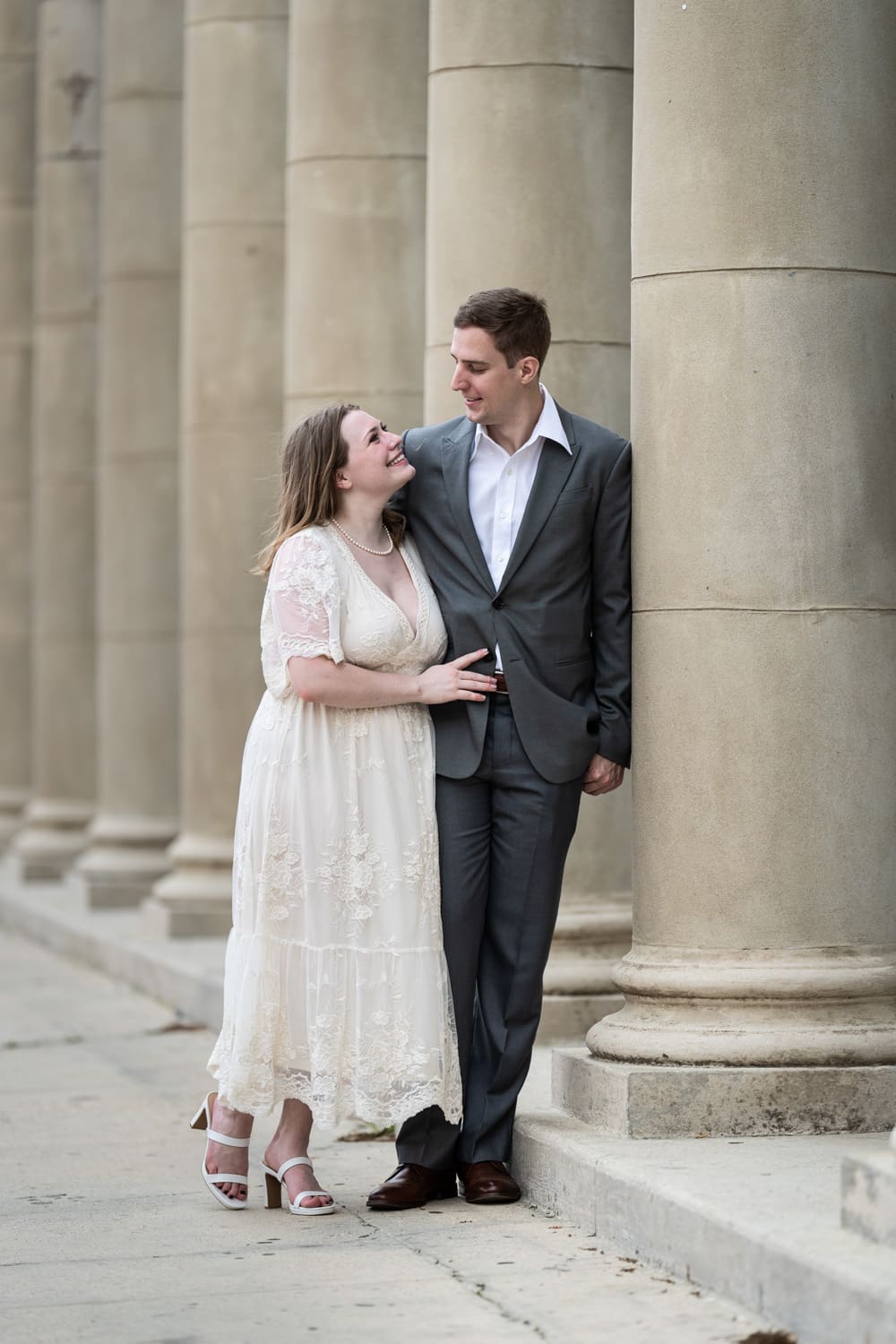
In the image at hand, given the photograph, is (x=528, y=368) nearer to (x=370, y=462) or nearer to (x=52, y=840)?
(x=370, y=462)

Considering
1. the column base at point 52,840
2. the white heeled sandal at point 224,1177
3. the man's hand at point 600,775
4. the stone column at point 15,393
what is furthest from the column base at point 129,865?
the man's hand at point 600,775

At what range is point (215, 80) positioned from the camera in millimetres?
14594

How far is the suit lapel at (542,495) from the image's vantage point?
7.03 m

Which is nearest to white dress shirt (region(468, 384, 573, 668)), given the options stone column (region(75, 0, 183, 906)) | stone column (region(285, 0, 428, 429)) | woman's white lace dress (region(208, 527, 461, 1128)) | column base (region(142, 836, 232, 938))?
woman's white lace dress (region(208, 527, 461, 1128))

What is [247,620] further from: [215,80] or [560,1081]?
[560,1081]

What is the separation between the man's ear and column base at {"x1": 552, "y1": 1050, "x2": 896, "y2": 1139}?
2.07 metres

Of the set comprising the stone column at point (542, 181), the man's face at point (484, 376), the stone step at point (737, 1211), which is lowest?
the stone step at point (737, 1211)

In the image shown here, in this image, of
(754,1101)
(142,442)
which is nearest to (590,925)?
(754,1101)

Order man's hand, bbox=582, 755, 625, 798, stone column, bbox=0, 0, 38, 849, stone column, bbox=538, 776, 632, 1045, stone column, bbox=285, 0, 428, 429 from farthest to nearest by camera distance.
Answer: stone column, bbox=0, 0, 38, 849, stone column, bbox=285, 0, 428, 429, stone column, bbox=538, 776, 632, 1045, man's hand, bbox=582, 755, 625, 798

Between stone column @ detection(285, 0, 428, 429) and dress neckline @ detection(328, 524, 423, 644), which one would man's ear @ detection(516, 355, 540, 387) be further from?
stone column @ detection(285, 0, 428, 429)

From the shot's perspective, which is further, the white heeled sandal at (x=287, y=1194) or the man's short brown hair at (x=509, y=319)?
the white heeled sandal at (x=287, y=1194)

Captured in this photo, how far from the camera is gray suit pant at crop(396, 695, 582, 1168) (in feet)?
23.3

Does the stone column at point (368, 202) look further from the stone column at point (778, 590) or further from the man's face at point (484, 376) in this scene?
the stone column at point (778, 590)

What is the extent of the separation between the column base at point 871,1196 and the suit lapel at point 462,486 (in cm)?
228
